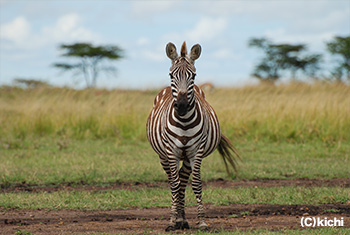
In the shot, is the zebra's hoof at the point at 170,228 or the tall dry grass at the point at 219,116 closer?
the zebra's hoof at the point at 170,228

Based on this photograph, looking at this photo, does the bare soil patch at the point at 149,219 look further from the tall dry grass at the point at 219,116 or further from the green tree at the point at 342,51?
the green tree at the point at 342,51

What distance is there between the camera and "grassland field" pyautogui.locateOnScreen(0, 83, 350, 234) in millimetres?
6922

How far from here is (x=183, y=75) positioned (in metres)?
4.75

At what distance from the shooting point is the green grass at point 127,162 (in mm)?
8648

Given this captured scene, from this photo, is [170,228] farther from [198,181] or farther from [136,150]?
[136,150]

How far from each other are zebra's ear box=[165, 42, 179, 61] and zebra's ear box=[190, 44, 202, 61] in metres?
0.17

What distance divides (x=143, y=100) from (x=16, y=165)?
27.1 ft

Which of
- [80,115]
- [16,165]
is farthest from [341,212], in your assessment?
[80,115]

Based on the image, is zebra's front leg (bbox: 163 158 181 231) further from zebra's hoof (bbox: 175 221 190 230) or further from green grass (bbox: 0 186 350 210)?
green grass (bbox: 0 186 350 210)

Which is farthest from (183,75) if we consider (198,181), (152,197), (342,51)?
(342,51)

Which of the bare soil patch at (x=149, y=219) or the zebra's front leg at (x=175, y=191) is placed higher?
the zebra's front leg at (x=175, y=191)

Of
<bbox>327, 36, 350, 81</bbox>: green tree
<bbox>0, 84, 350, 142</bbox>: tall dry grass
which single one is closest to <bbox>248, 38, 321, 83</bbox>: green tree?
<bbox>327, 36, 350, 81</bbox>: green tree

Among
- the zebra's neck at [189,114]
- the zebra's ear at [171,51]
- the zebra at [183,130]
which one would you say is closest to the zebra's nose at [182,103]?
the zebra at [183,130]

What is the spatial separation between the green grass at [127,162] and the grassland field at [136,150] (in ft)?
0.06
